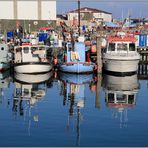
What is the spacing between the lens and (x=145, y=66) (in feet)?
127

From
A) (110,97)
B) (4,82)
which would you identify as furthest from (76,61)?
(110,97)

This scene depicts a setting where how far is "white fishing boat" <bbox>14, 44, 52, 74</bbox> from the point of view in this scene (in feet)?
104

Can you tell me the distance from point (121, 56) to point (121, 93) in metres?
6.12

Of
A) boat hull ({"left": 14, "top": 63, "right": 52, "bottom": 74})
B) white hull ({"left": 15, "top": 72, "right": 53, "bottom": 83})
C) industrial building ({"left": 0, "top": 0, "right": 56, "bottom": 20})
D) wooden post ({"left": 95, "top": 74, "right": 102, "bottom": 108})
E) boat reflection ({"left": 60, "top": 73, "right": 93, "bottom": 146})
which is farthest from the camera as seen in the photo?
industrial building ({"left": 0, "top": 0, "right": 56, "bottom": 20})

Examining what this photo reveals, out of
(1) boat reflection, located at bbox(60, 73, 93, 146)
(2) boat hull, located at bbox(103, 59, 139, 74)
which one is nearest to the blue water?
(1) boat reflection, located at bbox(60, 73, 93, 146)

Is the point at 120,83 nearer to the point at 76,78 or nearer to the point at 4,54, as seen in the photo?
the point at 76,78

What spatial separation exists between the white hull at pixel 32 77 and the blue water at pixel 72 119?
99.9 inches

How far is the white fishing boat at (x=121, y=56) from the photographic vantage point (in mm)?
30984

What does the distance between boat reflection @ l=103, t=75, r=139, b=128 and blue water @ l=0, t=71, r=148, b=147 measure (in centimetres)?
6

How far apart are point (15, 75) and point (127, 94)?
10.0 metres

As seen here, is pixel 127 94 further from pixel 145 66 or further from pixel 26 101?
pixel 145 66

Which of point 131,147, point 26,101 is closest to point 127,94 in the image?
point 26,101

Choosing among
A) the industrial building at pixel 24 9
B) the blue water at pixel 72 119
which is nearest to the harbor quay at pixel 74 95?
the blue water at pixel 72 119

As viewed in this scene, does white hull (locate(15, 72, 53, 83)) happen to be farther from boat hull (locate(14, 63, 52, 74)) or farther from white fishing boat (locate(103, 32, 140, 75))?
white fishing boat (locate(103, 32, 140, 75))
